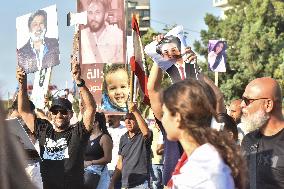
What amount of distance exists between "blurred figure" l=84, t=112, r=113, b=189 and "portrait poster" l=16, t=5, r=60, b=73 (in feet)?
3.37

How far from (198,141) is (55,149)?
11.5 ft

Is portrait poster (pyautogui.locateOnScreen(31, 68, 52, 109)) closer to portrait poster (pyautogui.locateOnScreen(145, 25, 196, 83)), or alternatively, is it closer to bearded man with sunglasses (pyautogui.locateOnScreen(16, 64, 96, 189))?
bearded man with sunglasses (pyautogui.locateOnScreen(16, 64, 96, 189))

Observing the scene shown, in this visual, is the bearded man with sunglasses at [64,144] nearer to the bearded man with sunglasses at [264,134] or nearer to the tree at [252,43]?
the bearded man with sunglasses at [264,134]

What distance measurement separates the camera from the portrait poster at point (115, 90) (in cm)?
1095

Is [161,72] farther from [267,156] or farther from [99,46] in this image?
[99,46]

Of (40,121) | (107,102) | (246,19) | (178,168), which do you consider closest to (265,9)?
(246,19)

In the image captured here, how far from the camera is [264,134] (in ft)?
17.3

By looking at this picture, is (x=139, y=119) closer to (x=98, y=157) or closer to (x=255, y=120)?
(x=98, y=157)

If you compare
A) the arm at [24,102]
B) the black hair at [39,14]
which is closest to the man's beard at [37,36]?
the black hair at [39,14]

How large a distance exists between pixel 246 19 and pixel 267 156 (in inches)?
1633

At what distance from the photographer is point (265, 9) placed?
147 feet

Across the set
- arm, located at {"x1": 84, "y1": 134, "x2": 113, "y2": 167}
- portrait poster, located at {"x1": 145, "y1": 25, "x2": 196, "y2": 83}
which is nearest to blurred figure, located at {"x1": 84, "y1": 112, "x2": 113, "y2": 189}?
arm, located at {"x1": 84, "y1": 134, "x2": 113, "y2": 167}

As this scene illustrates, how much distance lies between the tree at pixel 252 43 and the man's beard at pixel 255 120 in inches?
1504

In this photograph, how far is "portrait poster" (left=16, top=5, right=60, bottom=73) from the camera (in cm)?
847
